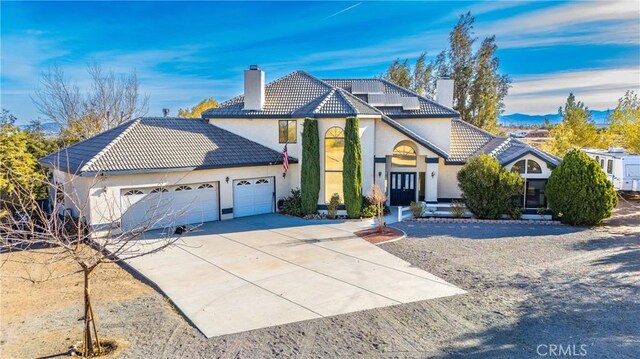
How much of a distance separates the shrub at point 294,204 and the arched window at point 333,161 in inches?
59.6

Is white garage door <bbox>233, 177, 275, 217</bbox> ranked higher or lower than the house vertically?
lower

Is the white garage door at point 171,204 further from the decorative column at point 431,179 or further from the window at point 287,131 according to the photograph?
the decorative column at point 431,179

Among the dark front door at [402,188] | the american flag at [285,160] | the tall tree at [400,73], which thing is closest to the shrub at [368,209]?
the dark front door at [402,188]

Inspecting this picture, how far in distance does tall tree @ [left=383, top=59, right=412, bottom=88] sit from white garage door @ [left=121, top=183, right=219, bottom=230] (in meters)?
28.5

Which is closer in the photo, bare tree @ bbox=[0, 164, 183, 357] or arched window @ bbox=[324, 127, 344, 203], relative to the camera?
bare tree @ bbox=[0, 164, 183, 357]

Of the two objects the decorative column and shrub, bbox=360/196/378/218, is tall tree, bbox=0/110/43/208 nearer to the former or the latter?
shrub, bbox=360/196/378/218

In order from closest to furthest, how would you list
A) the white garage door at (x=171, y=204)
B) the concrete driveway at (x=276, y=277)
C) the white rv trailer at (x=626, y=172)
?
the concrete driveway at (x=276, y=277) < the white garage door at (x=171, y=204) < the white rv trailer at (x=626, y=172)

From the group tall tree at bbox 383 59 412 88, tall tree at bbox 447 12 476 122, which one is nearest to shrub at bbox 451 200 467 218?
tall tree at bbox 447 12 476 122

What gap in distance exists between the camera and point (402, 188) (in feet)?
74.9

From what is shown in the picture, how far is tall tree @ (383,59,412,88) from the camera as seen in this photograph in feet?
138

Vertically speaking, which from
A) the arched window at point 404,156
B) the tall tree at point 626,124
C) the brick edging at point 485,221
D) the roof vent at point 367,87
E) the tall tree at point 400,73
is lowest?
the brick edging at point 485,221

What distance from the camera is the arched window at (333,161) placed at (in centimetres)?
2066

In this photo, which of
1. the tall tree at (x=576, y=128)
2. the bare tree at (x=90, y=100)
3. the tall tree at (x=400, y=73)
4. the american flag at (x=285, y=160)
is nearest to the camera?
the american flag at (x=285, y=160)

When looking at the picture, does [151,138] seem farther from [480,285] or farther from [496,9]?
[496,9]
